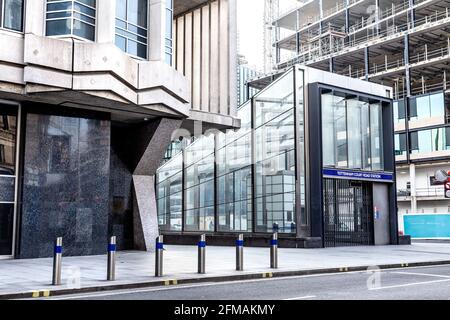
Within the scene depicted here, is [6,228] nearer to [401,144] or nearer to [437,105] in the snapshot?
[437,105]

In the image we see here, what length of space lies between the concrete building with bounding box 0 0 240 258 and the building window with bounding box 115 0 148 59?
0.04 meters

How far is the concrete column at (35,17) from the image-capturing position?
56.7 ft

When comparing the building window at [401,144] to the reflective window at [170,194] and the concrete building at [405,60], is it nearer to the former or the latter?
the concrete building at [405,60]

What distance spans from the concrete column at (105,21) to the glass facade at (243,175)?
932 cm

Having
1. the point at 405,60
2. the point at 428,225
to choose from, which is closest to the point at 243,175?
the point at 428,225

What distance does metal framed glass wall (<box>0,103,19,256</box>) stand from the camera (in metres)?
17.8

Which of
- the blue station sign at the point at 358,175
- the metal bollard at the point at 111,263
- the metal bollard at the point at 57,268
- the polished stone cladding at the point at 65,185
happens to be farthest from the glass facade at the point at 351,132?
the metal bollard at the point at 57,268

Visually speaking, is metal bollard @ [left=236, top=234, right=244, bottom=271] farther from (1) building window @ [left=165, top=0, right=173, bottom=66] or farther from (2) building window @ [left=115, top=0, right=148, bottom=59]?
(1) building window @ [left=165, top=0, right=173, bottom=66]

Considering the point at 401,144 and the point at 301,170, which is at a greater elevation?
the point at 401,144

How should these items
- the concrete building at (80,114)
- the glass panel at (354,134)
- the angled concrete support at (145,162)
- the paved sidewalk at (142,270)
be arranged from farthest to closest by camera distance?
1. the glass panel at (354,134)
2. the angled concrete support at (145,162)
3. the concrete building at (80,114)
4. the paved sidewalk at (142,270)

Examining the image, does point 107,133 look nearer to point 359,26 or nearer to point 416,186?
point 416,186

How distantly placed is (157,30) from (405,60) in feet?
153

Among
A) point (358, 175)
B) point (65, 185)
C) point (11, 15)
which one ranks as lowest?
point (65, 185)

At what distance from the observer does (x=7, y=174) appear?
18125 millimetres
